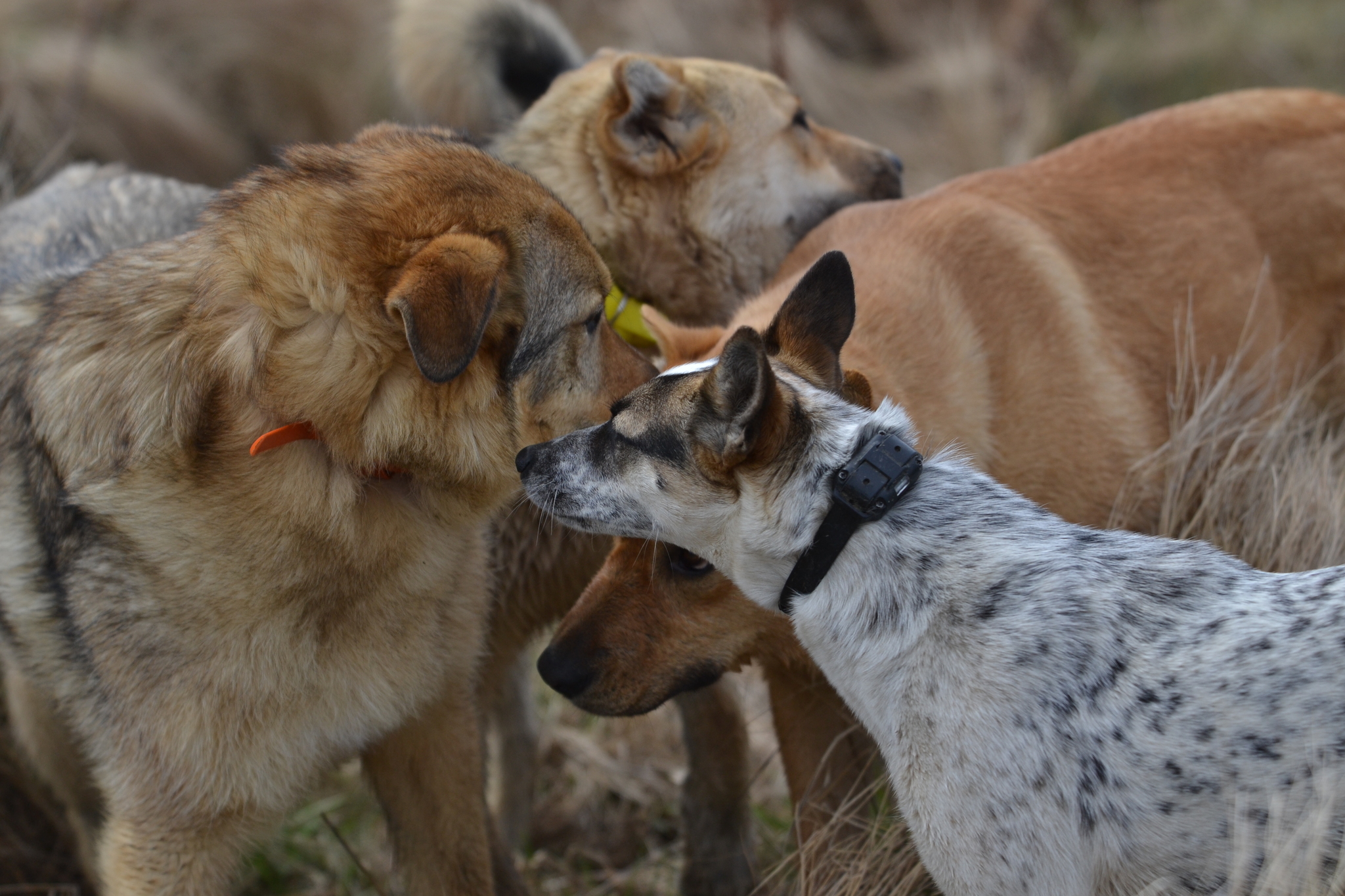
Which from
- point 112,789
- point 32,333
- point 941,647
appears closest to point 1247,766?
point 941,647

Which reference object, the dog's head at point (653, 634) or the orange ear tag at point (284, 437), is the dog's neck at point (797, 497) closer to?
the dog's head at point (653, 634)

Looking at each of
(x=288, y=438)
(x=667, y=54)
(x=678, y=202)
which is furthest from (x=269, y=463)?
(x=667, y=54)

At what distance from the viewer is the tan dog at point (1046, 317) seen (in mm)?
3082

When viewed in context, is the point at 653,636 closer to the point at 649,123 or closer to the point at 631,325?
the point at 631,325

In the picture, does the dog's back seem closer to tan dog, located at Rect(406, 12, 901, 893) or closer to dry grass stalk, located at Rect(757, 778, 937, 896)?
tan dog, located at Rect(406, 12, 901, 893)

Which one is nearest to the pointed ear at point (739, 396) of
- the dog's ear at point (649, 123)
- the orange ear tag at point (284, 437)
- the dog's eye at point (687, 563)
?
the dog's eye at point (687, 563)

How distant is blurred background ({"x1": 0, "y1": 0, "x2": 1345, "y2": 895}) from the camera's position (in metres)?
6.31

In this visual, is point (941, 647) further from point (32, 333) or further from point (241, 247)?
point (32, 333)

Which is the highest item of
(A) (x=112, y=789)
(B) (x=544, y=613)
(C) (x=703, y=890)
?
(A) (x=112, y=789)

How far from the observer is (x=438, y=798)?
3484 millimetres

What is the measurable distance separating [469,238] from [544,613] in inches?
70.4

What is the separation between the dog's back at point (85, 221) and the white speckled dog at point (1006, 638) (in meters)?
2.22

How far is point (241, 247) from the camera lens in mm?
2809

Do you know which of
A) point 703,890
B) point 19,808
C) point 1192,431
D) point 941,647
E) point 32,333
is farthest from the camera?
point 19,808
